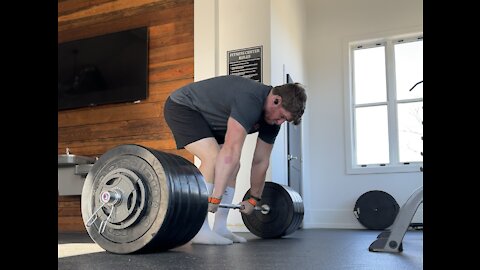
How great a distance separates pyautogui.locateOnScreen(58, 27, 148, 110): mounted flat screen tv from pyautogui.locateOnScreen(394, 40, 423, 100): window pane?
244 centimetres

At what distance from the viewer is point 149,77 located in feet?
12.1

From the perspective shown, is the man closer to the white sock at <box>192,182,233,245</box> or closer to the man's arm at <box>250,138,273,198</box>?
the white sock at <box>192,182,233,245</box>

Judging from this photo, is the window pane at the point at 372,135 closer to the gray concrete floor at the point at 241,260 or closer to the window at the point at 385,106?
the window at the point at 385,106

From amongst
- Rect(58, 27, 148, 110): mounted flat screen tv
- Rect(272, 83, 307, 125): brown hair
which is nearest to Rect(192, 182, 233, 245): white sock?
Rect(272, 83, 307, 125): brown hair

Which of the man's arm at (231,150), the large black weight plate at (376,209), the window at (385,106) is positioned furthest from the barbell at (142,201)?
the window at (385,106)

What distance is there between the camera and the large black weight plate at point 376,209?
4152 mm

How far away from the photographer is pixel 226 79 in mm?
2006

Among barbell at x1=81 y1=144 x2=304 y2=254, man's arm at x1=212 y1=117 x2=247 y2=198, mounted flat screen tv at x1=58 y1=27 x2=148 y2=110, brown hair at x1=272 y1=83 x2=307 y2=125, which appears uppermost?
mounted flat screen tv at x1=58 y1=27 x2=148 y2=110

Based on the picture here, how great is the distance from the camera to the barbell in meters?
1.43

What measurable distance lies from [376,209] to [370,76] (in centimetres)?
134

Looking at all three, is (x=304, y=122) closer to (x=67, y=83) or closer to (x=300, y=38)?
(x=300, y=38)

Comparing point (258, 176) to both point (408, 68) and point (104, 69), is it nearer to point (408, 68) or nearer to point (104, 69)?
point (104, 69)
